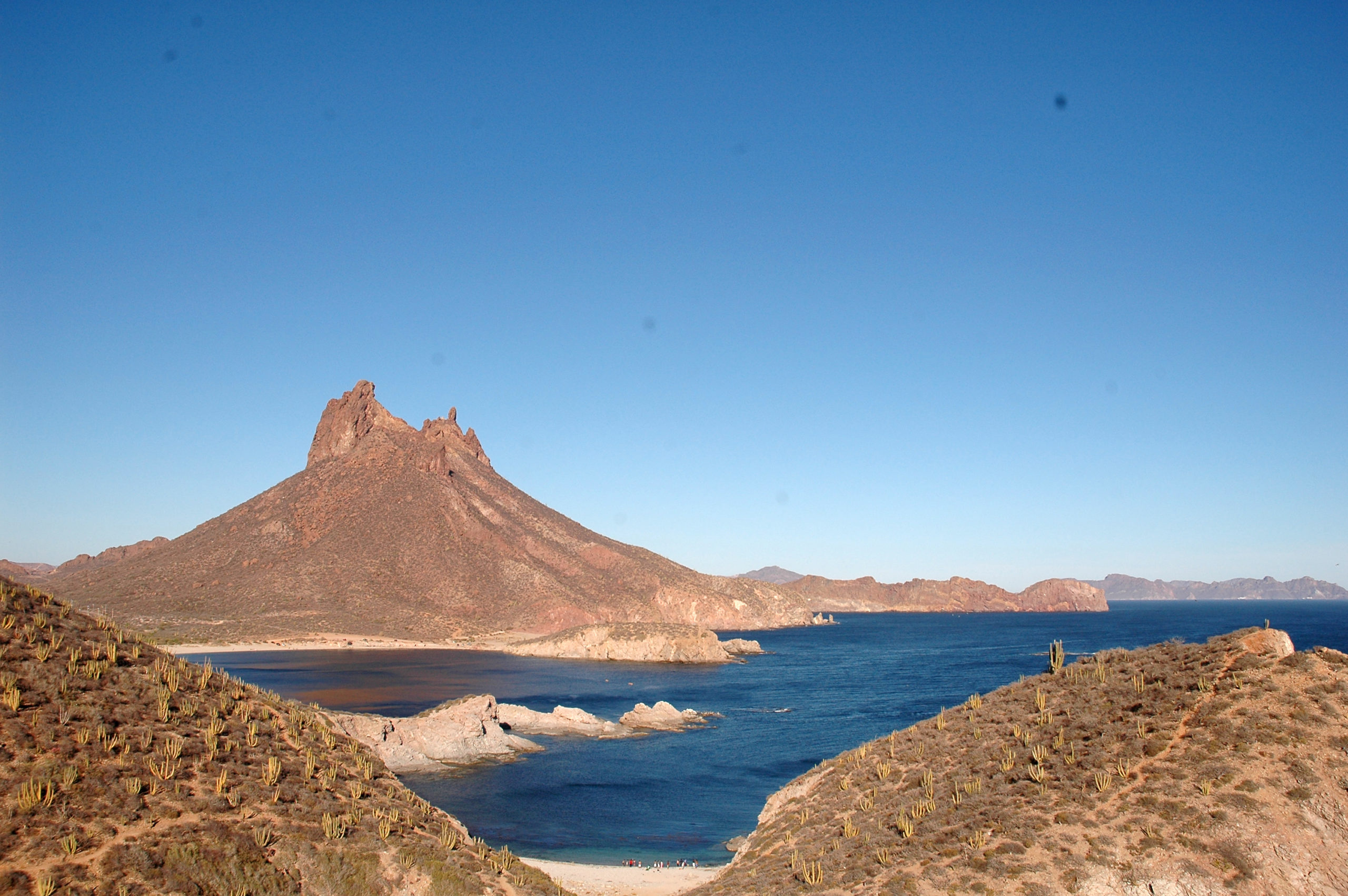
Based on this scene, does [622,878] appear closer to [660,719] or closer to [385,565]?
[660,719]

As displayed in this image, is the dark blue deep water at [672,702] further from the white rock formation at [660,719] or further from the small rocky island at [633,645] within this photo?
the small rocky island at [633,645]

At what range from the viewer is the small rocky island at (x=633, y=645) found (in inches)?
4289

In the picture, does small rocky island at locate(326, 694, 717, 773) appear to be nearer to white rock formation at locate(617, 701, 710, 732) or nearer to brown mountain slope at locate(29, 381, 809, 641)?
white rock formation at locate(617, 701, 710, 732)

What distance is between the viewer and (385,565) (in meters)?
136

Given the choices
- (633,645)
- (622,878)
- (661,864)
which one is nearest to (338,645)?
(633,645)

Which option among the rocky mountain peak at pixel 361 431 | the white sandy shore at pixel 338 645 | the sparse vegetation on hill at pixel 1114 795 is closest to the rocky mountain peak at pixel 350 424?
the rocky mountain peak at pixel 361 431

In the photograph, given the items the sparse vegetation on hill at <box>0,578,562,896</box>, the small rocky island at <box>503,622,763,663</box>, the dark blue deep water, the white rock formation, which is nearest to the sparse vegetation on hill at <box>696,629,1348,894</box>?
the sparse vegetation on hill at <box>0,578,562,896</box>

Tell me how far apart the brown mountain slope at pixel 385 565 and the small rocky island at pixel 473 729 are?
68.4 meters

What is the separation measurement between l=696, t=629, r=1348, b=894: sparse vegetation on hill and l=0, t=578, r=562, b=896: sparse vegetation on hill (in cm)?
686

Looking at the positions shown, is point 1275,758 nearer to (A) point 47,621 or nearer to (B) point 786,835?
(B) point 786,835

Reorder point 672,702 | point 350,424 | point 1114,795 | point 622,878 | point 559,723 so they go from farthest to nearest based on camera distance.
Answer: point 350,424 < point 672,702 < point 559,723 < point 622,878 < point 1114,795

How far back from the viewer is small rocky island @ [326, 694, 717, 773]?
41344 millimetres

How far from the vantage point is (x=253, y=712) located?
1952 cm

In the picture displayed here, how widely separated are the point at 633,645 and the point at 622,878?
3439 inches
